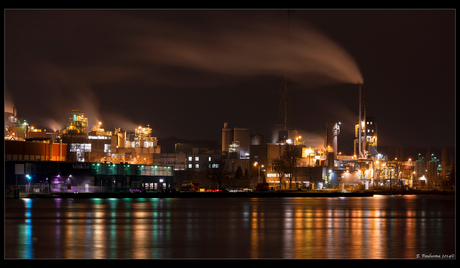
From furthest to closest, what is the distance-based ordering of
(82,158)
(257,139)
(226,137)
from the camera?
(226,137), (82,158), (257,139)

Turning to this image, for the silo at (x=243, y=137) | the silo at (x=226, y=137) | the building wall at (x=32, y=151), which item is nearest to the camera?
the building wall at (x=32, y=151)

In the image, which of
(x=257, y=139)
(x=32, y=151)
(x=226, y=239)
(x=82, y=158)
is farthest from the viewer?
(x=82, y=158)

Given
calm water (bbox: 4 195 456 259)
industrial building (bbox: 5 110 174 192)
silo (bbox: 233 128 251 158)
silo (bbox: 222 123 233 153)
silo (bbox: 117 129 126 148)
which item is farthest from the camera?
silo (bbox: 117 129 126 148)

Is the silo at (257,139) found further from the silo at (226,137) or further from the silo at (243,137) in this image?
the silo at (226,137)

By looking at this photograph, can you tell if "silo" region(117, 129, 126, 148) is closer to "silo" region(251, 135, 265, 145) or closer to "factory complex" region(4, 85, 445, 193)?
"factory complex" region(4, 85, 445, 193)

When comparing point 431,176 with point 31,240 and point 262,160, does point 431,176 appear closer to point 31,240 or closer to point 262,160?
point 262,160

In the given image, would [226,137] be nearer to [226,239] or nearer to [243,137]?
[243,137]

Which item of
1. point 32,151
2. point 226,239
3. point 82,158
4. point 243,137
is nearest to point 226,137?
point 243,137

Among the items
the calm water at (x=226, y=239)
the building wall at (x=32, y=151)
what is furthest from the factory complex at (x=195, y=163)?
the calm water at (x=226, y=239)

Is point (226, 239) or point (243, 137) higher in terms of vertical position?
point (243, 137)

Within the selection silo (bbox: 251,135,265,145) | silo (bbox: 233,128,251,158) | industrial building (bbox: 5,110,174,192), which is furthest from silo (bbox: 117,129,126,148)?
silo (bbox: 251,135,265,145)

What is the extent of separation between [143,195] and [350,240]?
54169mm

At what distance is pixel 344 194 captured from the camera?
84.2 m
